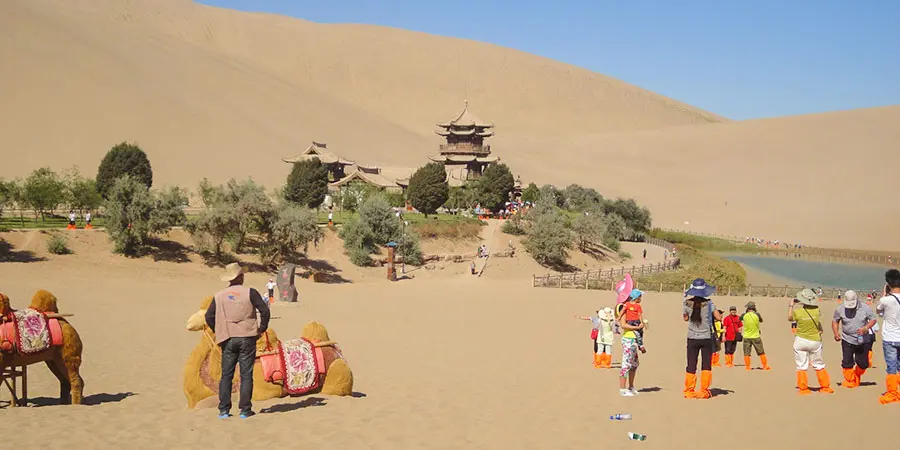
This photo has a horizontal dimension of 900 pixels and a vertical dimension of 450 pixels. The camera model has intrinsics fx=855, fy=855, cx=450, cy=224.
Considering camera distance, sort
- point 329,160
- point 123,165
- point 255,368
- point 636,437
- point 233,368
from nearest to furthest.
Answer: point 636,437
point 233,368
point 255,368
point 123,165
point 329,160

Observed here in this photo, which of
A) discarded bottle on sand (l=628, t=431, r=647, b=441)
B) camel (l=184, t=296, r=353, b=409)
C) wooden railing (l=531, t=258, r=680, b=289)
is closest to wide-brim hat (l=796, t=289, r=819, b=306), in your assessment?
discarded bottle on sand (l=628, t=431, r=647, b=441)

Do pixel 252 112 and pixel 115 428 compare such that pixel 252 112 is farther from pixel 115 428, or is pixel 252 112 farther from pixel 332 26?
pixel 332 26

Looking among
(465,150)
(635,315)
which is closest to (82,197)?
(635,315)

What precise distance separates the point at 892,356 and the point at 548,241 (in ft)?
113

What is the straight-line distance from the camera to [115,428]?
860 centimetres

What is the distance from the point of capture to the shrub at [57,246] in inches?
1186

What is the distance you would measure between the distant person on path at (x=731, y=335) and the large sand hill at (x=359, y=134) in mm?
55711

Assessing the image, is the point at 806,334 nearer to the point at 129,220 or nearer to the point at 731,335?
the point at 731,335

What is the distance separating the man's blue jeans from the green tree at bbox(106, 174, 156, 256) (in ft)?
89.1

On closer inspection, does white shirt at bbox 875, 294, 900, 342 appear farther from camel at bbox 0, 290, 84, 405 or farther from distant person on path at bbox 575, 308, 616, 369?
camel at bbox 0, 290, 84, 405

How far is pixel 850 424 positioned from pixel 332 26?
19841 centimetres

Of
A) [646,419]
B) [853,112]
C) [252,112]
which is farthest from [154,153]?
[853,112]

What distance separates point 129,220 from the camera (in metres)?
31.9

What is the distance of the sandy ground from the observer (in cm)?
876
